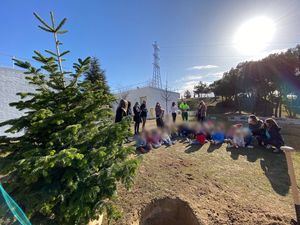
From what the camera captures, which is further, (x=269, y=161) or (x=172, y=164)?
(x=269, y=161)

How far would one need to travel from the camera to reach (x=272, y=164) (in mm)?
6516

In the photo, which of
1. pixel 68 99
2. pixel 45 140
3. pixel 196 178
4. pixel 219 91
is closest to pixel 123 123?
pixel 68 99

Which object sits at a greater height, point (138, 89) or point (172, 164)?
point (138, 89)

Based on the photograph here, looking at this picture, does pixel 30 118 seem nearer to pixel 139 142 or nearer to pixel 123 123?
pixel 123 123

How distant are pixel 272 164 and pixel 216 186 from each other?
2942 mm

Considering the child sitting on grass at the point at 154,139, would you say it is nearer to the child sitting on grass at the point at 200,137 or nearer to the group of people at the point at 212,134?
the group of people at the point at 212,134

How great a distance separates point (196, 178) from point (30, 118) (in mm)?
4082

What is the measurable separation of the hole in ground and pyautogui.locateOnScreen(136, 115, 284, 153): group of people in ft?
9.25

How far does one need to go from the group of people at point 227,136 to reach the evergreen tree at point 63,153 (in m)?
3.95

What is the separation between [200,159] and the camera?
654 centimetres

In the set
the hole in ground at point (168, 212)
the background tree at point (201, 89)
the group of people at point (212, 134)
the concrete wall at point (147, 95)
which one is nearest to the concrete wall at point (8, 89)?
the group of people at point (212, 134)

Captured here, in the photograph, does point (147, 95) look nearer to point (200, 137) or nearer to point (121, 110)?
point (200, 137)

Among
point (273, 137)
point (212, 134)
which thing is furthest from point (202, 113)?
point (273, 137)

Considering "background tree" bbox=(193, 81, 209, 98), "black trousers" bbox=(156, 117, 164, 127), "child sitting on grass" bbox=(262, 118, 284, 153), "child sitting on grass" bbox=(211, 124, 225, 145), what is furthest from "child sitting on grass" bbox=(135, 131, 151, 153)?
"background tree" bbox=(193, 81, 209, 98)
